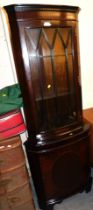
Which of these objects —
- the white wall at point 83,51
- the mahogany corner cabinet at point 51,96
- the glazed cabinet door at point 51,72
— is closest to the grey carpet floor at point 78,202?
the mahogany corner cabinet at point 51,96

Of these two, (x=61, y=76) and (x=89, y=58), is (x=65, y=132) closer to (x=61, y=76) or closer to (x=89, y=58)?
(x=61, y=76)

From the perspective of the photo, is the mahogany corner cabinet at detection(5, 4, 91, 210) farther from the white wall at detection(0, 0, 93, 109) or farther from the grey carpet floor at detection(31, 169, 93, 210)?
the white wall at detection(0, 0, 93, 109)

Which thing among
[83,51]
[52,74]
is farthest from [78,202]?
[83,51]

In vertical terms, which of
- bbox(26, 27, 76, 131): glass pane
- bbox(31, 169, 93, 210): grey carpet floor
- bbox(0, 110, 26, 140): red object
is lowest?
bbox(31, 169, 93, 210): grey carpet floor

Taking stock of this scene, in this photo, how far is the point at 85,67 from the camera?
77.9 inches

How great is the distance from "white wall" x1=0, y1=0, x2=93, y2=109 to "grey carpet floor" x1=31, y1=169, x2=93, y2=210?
1.04m

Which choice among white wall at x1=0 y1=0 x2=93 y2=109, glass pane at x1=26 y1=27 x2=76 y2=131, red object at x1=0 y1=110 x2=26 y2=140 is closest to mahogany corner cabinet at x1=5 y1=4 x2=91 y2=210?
glass pane at x1=26 y1=27 x2=76 y2=131

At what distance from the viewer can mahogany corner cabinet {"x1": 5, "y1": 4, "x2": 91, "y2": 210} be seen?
48.8 inches

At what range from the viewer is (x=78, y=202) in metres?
1.73

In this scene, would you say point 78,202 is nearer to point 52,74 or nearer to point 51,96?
point 51,96

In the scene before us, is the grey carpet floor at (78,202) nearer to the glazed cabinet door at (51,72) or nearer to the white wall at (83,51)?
the glazed cabinet door at (51,72)

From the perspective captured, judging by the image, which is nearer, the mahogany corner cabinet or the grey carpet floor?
the mahogany corner cabinet

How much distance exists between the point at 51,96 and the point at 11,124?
43cm

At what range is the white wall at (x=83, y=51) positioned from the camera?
163 cm
